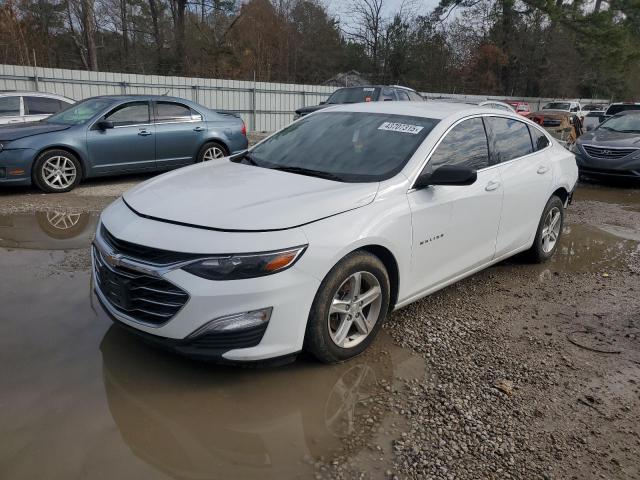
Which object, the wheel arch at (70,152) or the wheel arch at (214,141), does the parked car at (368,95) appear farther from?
the wheel arch at (70,152)

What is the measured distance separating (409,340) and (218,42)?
115 ft

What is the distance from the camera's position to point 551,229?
5.47 m

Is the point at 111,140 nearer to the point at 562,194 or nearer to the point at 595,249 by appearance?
the point at 562,194

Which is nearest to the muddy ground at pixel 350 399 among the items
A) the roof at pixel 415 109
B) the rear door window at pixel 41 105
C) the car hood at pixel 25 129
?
the roof at pixel 415 109

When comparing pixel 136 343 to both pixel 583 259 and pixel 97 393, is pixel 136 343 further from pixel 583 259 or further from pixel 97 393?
pixel 583 259

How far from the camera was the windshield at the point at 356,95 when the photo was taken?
45.2 ft

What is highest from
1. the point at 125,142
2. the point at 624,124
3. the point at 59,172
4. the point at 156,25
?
the point at 156,25

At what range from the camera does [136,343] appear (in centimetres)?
343

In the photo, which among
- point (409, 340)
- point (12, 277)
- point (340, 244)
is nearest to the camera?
point (340, 244)

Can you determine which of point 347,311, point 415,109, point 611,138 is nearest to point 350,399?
point 347,311

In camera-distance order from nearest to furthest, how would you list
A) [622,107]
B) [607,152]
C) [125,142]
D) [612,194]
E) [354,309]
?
[354,309] < [125,142] < [612,194] < [607,152] < [622,107]

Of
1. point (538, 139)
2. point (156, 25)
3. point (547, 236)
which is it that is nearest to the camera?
point (538, 139)

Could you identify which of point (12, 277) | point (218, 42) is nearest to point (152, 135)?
point (12, 277)

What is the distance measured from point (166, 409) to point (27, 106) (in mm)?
9845
